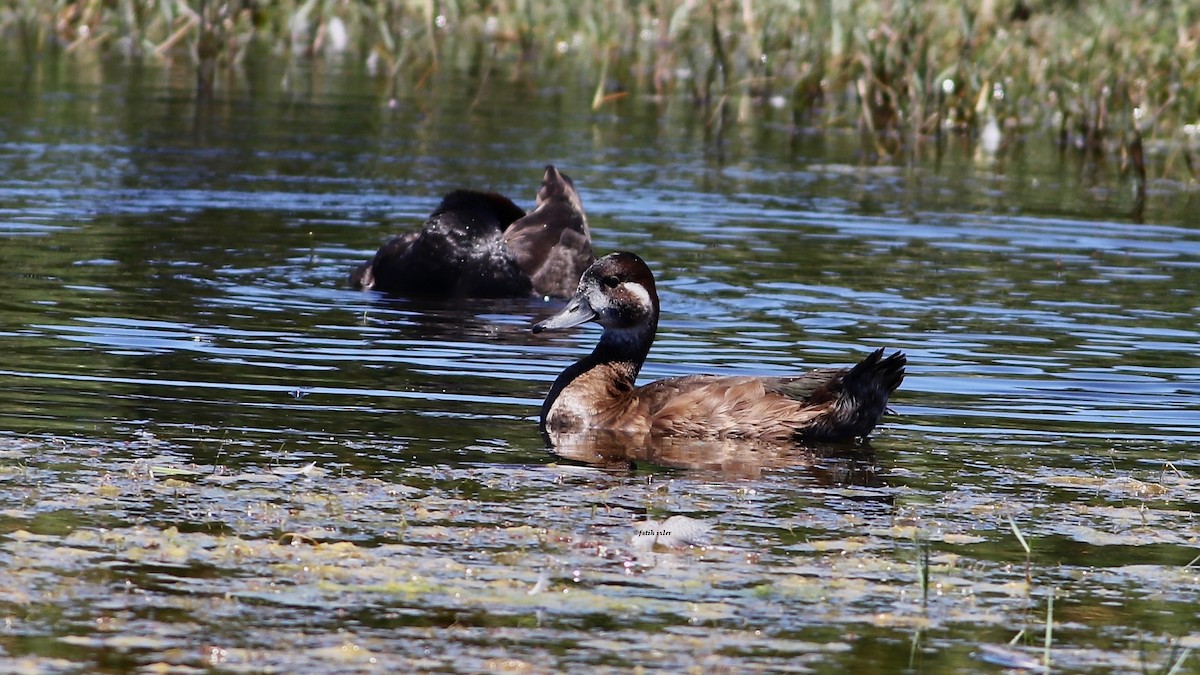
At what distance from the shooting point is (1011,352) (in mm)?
10602

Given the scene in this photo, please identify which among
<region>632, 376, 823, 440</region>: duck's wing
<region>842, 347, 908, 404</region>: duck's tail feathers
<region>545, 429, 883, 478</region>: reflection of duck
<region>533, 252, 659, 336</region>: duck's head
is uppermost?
<region>533, 252, 659, 336</region>: duck's head

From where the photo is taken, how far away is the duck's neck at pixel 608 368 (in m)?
8.53

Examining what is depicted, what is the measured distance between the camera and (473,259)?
1268cm

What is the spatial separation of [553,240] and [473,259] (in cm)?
69

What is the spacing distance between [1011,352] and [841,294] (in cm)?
202

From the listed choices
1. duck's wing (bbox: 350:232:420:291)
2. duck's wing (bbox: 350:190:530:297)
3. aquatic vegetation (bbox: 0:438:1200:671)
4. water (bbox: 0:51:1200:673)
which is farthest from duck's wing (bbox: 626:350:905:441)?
duck's wing (bbox: 350:232:420:291)

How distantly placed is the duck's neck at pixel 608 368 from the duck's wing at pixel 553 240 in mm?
3851

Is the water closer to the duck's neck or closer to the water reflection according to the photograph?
the water reflection

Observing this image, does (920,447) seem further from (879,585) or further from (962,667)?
(962,667)

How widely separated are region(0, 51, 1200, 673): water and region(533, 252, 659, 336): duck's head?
540 mm

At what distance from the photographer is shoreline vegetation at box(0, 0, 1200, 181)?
20.2m

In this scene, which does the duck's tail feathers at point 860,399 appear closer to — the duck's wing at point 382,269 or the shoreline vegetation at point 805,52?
the duck's wing at point 382,269

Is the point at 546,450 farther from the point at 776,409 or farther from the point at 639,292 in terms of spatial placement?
the point at 639,292

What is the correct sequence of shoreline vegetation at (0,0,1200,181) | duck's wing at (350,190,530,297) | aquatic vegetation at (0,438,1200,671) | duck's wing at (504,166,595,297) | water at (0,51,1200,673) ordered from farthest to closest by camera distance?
shoreline vegetation at (0,0,1200,181)
duck's wing at (504,166,595,297)
duck's wing at (350,190,530,297)
water at (0,51,1200,673)
aquatic vegetation at (0,438,1200,671)
